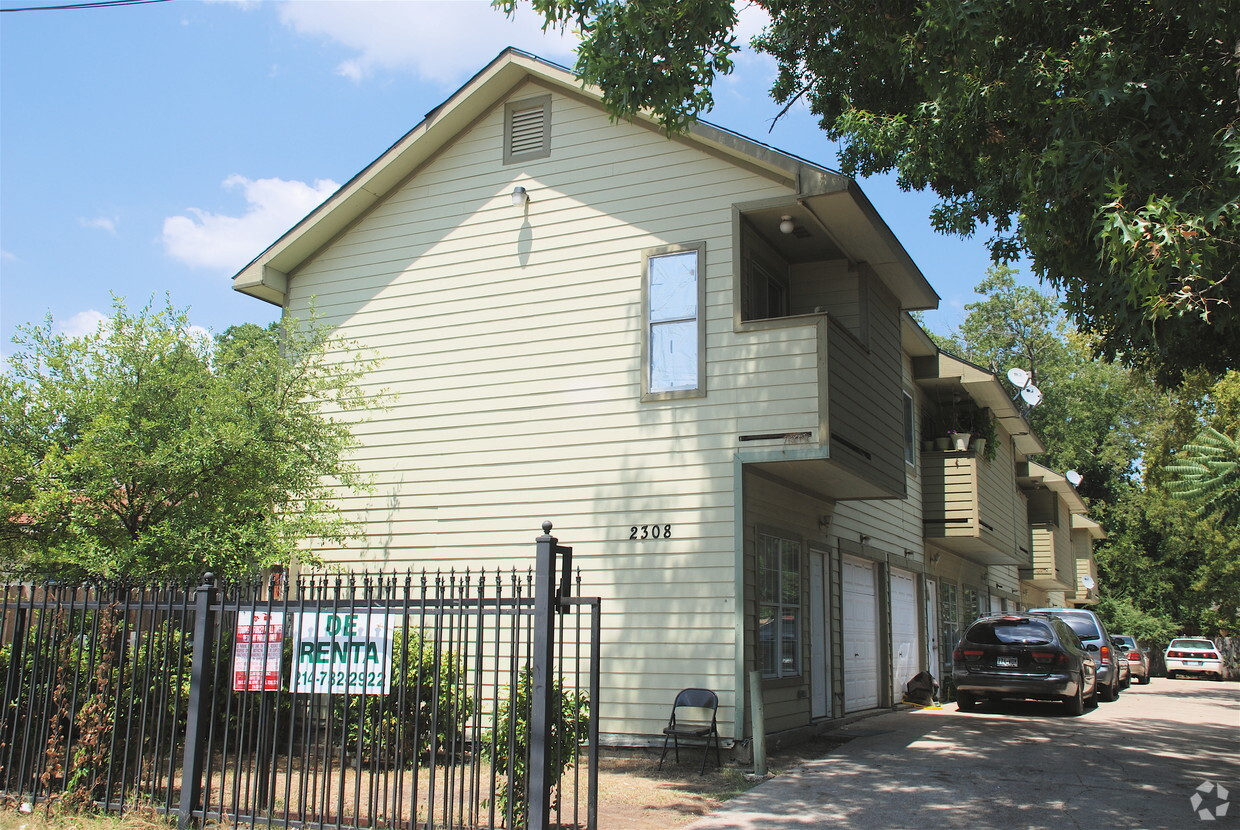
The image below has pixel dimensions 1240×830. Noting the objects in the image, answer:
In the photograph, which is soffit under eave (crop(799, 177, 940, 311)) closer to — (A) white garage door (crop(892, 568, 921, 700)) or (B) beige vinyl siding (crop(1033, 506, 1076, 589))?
(A) white garage door (crop(892, 568, 921, 700))

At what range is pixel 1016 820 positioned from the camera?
805cm

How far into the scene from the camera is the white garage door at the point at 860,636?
597 inches

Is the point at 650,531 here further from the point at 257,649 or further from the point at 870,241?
the point at 257,649

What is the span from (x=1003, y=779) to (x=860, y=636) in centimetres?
609

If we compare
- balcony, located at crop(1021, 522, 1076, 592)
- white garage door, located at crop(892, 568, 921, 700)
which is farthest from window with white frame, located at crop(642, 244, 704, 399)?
balcony, located at crop(1021, 522, 1076, 592)

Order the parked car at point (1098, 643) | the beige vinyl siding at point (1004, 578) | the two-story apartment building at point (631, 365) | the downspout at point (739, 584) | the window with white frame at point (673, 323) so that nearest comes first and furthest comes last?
the downspout at point (739, 584)
the two-story apartment building at point (631, 365)
the window with white frame at point (673, 323)
the parked car at point (1098, 643)
the beige vinyl siding at point (1004, 578)

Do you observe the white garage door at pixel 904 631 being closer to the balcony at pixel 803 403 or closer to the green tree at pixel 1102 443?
the balcony at pixel 803 403

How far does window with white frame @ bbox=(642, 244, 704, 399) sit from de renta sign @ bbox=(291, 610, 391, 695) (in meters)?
5.42

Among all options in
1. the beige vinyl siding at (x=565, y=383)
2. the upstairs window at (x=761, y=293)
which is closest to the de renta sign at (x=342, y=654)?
the beige vinyl siding at (x=565, y=383)

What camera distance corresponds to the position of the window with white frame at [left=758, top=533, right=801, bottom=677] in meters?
11.9

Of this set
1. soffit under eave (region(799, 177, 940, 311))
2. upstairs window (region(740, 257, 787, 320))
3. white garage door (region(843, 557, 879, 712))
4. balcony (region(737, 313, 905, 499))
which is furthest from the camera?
white garage door (region(843, 557, 879, 712))

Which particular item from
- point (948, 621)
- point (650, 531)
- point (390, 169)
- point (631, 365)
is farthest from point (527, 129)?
point (948, 621)

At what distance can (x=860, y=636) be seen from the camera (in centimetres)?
1590

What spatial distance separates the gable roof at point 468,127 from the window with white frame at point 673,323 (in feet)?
4.57
